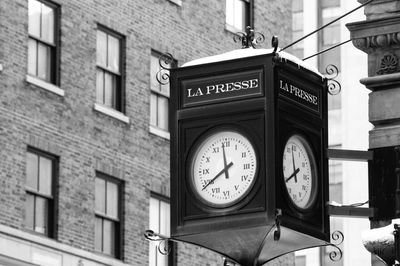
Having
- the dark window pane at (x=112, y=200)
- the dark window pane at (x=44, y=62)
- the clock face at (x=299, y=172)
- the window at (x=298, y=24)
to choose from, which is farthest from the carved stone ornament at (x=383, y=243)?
the window at (x=298, y=24)

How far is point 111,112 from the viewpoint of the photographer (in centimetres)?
3741

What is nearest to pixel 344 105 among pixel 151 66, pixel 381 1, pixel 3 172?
pixel 151 66

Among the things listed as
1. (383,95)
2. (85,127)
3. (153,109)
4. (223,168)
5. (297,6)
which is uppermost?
(297,6)

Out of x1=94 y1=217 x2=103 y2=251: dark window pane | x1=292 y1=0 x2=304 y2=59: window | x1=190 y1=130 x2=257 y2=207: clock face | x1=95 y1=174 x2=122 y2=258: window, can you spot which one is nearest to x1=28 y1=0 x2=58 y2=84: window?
x1=95 y1=174 x2=122 y2=258: window

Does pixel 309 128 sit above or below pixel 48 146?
below

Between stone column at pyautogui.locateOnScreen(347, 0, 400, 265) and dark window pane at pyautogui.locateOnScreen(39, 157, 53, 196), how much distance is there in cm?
2083

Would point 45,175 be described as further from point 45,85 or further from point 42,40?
point 42,40

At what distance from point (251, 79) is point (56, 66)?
24006mm

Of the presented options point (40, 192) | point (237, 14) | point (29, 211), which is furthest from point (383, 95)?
point (237, 14)

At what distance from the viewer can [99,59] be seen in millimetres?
37312

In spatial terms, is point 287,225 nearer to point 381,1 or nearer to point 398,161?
point 398,161

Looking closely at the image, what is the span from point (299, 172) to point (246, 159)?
425 millimetres

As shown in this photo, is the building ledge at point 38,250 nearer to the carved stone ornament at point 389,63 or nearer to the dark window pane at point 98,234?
the dark window pane at point 98,234

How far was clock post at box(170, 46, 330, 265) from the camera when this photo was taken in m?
11.8
